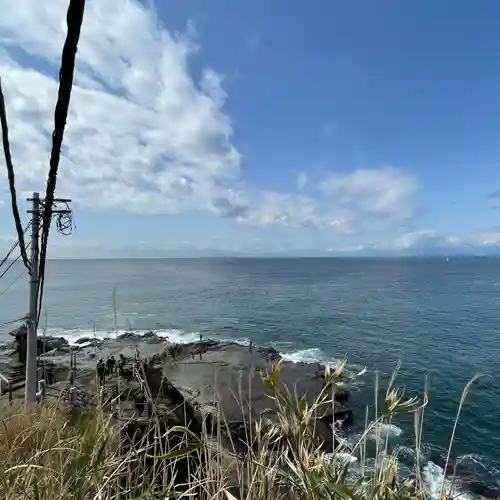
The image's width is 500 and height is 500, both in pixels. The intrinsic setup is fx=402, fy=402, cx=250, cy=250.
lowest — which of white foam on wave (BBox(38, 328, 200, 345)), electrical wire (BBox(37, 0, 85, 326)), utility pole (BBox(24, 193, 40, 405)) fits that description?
white foam on wave (BBox(38, 328, 200, 345))

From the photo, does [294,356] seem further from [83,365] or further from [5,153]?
[5,153]

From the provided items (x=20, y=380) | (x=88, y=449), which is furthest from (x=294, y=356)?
(x=88, y=449)

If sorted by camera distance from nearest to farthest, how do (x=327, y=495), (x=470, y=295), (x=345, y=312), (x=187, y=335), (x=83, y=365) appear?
1. (x=327, y=495)
2. (x=83, y=365)
3. (x=187, y=335)
4. (x=345, y=312)
5. (x=470, y=295)

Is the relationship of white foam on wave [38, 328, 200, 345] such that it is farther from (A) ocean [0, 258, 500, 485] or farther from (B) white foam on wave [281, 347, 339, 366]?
(B) white foam on wave [281, 347, 339, 366]

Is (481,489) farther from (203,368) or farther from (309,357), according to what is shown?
(203,368)

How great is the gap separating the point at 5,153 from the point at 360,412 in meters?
26.9

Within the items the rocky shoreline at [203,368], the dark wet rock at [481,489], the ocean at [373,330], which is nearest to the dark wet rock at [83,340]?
the rocky shoreline at [203,368]

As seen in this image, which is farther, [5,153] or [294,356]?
[294,356]

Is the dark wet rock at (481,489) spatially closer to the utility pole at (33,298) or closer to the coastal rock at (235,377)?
the coastal rock at (235,377)

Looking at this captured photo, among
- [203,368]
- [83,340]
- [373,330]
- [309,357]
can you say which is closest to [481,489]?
[309,357]

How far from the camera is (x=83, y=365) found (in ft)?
114

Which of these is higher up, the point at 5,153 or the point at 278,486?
the point at 5,153

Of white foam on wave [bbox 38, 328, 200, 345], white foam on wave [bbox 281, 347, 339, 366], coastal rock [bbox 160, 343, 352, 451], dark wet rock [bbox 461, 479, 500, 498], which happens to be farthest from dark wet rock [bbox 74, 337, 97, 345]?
dark wet rock [bbox 461, 479, 500, 498]

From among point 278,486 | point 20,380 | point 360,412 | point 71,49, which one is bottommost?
point 360,412
